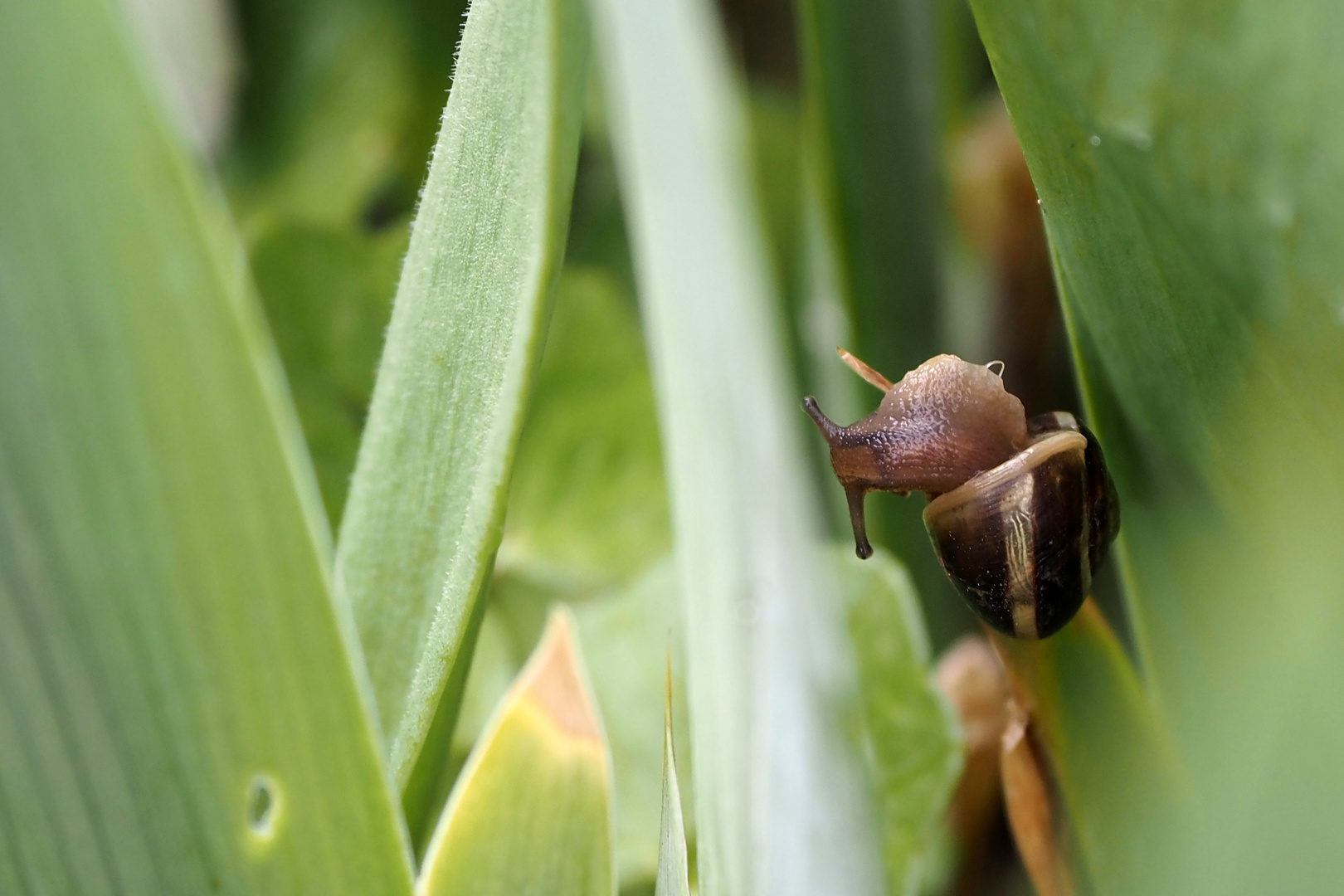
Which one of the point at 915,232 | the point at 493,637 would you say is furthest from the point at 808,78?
the point at 493,637

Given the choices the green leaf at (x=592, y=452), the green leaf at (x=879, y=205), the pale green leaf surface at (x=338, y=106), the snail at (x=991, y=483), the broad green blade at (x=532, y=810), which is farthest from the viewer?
the pale green leaf surface at (x=338, y=106)

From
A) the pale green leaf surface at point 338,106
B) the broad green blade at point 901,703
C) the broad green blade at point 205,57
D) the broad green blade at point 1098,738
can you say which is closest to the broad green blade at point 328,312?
the pale green leaf surface at point 338,106

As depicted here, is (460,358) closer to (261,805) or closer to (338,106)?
(261,805)

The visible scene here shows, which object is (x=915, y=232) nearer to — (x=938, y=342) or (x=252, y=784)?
(x=938, y=342)

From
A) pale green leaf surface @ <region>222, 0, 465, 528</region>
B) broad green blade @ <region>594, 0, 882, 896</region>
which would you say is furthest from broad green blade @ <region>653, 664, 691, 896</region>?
pale green leaf surface @ <region>222, 0, 465, 528</region>

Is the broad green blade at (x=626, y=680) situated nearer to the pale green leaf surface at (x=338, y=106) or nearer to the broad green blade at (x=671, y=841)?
the broad green blade at (x=671, y=841)
